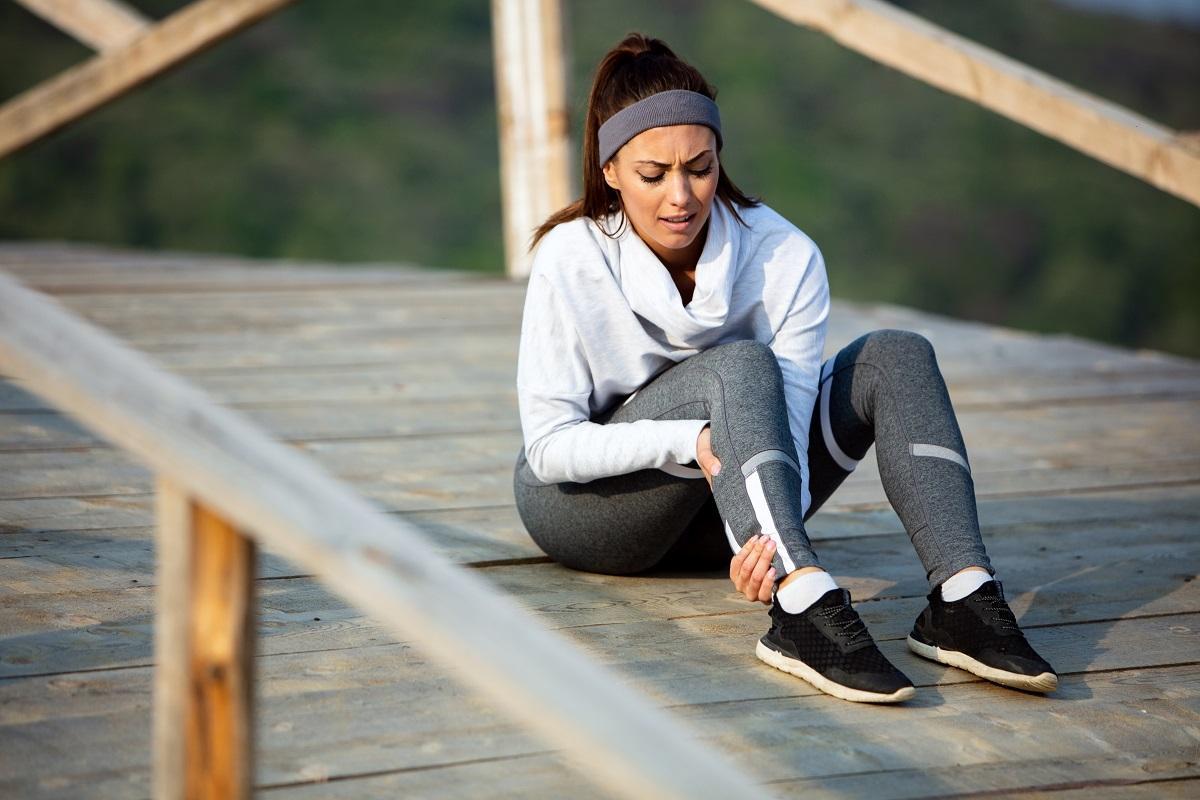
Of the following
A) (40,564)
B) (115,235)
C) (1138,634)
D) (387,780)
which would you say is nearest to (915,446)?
(1138,634)

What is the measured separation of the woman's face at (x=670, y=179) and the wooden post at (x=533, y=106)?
2.34 metres

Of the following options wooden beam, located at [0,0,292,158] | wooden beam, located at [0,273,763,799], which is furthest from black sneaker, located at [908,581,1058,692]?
wooden beam, located at [0,0,292,158]

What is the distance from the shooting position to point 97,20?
13.6 feet

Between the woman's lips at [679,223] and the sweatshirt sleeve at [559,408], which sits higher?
the woman's lips at [679,223]

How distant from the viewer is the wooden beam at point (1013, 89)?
8.96 ft

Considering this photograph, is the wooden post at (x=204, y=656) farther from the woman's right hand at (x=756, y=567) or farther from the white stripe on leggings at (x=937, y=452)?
the white stripe on leggings at (x=937, y=452)

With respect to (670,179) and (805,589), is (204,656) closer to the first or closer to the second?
(805,589)

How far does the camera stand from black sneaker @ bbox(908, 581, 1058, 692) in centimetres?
160

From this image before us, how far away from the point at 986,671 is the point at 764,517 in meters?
0.30

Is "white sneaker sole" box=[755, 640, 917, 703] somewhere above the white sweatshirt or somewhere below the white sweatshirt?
below

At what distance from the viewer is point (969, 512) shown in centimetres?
171

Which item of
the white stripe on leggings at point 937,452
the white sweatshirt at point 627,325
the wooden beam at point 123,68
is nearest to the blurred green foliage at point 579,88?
the wooden beam at point 123,68

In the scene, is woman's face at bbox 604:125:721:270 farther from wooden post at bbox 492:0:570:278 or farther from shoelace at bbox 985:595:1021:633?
wooden post at bbox 492:0:570:278

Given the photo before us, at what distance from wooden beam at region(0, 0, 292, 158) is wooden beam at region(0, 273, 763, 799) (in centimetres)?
321
